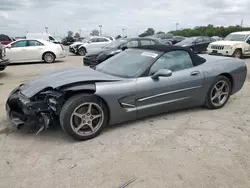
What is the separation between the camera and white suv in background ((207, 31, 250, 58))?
1260 cm

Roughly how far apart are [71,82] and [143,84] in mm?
1106

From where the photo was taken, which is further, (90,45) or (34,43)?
(90,45)

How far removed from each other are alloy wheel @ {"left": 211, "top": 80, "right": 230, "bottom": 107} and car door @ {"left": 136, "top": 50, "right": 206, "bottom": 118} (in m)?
0.31

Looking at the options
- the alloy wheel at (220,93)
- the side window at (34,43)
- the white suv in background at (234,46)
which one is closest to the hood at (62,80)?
the alloy wheel at (220,93)

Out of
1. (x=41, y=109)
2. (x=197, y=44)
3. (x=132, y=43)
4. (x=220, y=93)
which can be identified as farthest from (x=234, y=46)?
(x=41, y=109)

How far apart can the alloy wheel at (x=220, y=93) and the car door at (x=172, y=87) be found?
1.01 ft

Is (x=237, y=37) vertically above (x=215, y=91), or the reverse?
(x=237, y=37)

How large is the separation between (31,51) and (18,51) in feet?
2.11

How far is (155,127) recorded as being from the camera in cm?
366

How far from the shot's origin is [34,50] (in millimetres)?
12078

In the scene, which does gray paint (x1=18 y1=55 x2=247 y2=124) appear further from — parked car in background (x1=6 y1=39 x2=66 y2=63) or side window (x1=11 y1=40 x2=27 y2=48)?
side window (x1=11 y1=40 x2=27 y2=48)

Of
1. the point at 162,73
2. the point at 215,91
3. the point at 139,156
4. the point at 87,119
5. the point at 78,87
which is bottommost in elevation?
the point at 139,156

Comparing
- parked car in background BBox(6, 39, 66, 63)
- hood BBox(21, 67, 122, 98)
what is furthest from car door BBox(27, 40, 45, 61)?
hood BBox(21, 67, 122, 98)

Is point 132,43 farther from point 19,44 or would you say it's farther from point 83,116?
point 83,116
